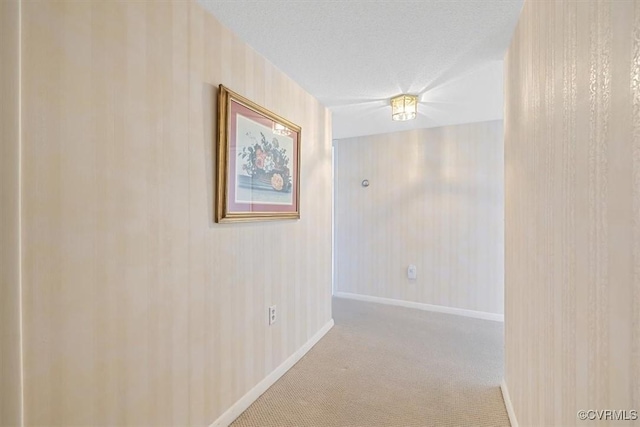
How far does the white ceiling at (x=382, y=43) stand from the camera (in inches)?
54.3

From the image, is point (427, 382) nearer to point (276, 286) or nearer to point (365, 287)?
point (276, 286)

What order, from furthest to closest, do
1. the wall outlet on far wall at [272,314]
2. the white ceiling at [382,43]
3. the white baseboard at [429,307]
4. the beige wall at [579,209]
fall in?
1. the white baseboard at [429,307]
2. the wall outlet on far wall at [272,314]
3. the white ceiling at [382,43]
4. the beige wall at [579,209]

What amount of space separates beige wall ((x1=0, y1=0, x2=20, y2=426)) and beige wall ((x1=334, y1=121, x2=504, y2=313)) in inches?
134

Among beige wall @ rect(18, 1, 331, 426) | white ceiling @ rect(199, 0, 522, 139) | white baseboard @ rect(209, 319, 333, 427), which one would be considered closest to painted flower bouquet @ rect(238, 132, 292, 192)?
beige wall @ rect(18, 1, 331, 426)

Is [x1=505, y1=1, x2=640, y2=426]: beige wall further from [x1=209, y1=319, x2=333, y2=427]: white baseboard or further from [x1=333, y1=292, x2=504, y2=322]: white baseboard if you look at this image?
[x1=333, y1=292, x2=504, y2=322]: white baseboard

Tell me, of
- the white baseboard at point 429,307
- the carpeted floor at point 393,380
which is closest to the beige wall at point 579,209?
the carpeted floor at point 393,380

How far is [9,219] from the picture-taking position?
30.4 inches

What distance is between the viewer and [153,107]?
1180mm

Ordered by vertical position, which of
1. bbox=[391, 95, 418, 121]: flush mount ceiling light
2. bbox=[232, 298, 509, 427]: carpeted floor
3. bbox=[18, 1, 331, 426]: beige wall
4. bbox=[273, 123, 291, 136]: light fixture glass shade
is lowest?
bbox=[232, 298, 509, 427]: carpeted floor

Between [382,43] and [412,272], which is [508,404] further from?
[382,43]

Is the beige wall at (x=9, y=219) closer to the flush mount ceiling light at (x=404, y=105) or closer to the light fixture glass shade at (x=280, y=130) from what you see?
the light fixture glass shade at (x=280, y=130)

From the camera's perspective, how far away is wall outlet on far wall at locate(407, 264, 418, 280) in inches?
139

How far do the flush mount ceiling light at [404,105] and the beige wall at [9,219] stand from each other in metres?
2.31

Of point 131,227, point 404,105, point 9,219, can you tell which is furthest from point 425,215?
point 9,219
